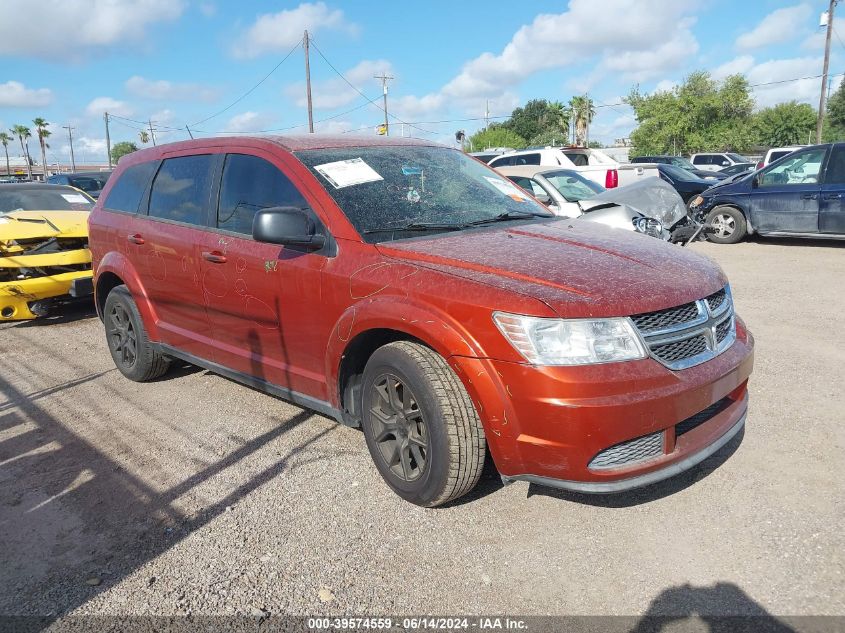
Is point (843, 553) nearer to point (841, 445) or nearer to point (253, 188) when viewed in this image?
point (841, 445)

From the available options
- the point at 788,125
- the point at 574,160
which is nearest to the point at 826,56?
the point at 788,125

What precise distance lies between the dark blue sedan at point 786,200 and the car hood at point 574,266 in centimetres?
875

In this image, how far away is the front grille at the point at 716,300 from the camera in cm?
303

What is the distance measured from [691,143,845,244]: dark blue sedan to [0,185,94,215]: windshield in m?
9.62

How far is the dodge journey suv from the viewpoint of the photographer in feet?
8.48

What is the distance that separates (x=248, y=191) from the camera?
3914 millimetres

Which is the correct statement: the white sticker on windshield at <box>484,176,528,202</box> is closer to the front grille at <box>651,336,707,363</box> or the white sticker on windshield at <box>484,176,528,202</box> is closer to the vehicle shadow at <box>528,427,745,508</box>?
the front grille at <box>651,336,707,363</box>

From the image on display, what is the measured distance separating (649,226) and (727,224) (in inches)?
245

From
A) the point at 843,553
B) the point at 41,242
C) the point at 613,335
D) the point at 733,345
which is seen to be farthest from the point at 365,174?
the point at 41,242

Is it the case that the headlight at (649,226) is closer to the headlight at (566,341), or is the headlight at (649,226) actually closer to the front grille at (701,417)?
the front grille at (701,417)

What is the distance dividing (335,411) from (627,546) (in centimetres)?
157

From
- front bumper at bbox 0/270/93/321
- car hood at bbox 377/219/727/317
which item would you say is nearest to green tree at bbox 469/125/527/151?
front bumper at bbox 0/270/93/321

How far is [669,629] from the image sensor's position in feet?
7.52

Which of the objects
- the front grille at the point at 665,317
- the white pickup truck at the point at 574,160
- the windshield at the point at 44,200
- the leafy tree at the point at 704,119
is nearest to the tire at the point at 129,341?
the front grille at the point at 665,317
